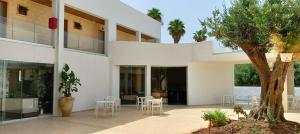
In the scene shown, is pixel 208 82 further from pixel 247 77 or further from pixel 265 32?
pixel 247 77

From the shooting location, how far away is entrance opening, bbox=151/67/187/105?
64.8 ft

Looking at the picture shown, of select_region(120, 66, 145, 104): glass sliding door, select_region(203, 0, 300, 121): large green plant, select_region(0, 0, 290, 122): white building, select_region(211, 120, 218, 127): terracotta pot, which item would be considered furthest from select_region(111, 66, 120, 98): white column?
select_region(211, 120, 218, 127): terracotta pot

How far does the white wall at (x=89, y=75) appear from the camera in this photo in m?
15.4

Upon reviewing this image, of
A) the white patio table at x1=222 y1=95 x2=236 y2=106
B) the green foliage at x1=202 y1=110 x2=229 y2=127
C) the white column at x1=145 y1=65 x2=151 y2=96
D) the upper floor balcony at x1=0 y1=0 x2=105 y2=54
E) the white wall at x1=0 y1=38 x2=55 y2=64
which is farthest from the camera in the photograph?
the white patio table at x1=222 y1=95 x2=236 y2=106

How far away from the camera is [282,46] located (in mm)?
7820

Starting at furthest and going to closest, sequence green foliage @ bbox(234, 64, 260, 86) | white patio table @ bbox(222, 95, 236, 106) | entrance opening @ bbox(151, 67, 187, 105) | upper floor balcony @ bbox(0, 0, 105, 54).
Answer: green foliage @ bbox(234, 64, 260, 86)
white patio table @ bbox(222, 95, 236, 106)
entrance opening @ bbox(151, 67, 187, 105)
upper floor balcony @ bbox(0, 0, 105, 54)

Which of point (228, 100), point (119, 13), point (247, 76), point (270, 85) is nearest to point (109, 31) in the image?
point (119, 13)

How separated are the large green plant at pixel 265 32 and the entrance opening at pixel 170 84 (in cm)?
1005

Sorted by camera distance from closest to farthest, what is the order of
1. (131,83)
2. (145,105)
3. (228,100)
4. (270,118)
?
(270,118), (145,105), (131,83), (228,100)

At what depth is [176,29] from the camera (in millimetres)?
28719

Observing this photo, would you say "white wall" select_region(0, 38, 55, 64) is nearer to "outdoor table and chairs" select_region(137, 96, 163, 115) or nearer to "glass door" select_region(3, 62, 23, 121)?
"glass door" select_region(3, 62, 23, 121)

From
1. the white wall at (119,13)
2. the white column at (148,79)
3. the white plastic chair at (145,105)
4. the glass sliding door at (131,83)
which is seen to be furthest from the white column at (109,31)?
the white plastic chair at (145,105)

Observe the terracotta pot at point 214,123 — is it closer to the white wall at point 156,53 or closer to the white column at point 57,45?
the white column at point 57,45

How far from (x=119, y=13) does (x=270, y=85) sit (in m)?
13.0
